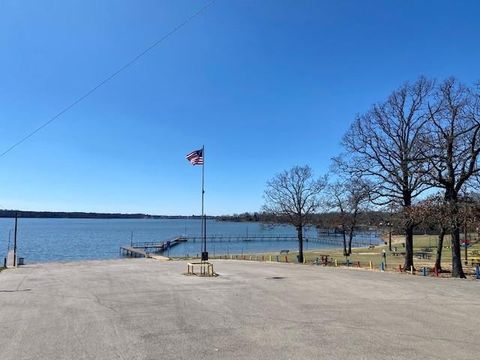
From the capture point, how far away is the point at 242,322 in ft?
40.2

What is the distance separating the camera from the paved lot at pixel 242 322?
940cm

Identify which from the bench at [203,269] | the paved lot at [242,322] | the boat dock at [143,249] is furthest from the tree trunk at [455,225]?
the boat dock at [143,249]

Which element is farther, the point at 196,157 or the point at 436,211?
the point at 196,157

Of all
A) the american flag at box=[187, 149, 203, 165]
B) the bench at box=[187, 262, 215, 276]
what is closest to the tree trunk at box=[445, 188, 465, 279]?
the bench at box=[187, 262, 215, 276]

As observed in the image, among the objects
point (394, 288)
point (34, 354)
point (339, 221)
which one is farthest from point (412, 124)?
point (339, 221)

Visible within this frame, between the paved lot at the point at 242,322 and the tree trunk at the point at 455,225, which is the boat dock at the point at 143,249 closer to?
the tree trunk at the point at 455,225

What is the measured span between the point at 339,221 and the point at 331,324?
217 feet

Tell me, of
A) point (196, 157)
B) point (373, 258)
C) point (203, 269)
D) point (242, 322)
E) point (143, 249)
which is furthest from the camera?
point (143, 249)

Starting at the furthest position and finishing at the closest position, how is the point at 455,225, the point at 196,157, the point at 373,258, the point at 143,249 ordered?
1. the point at 143,249
2. the point at 373,258
3. the point at 196,157
4. the point at 455,225

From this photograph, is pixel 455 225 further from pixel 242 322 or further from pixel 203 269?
Result: pixel 242 322

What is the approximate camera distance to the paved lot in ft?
30.8

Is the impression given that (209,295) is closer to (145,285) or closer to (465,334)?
(145,285)

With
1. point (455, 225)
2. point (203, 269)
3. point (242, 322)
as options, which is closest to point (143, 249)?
point (203, 269)

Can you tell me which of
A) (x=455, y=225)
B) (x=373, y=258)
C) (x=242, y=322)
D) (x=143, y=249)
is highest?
(x=455, y=225)
